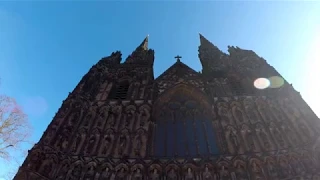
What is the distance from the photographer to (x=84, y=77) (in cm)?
1653

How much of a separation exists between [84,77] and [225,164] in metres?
9.95

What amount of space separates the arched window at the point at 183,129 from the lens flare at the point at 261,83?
325 centimetres

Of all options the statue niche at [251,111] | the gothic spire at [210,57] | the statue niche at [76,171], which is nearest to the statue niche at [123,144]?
the statue niche at [76,171]

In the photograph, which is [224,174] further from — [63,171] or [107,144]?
[63,171]

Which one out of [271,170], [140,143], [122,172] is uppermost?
[140,143]

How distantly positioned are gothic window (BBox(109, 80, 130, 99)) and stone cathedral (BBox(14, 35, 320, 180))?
0.06 meters

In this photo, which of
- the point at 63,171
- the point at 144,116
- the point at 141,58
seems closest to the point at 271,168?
the point at 144,116

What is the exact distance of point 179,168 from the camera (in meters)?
10.0

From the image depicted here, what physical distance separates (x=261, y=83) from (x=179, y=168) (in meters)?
7.88

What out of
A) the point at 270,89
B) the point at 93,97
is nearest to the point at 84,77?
the point at 93,97

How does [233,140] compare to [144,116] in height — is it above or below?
below

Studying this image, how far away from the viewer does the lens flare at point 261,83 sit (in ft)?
48.7

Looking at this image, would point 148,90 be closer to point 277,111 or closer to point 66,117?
point 66,117

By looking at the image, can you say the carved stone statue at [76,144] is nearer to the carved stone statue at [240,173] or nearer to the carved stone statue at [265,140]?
the carved stone statue at [240,173]
